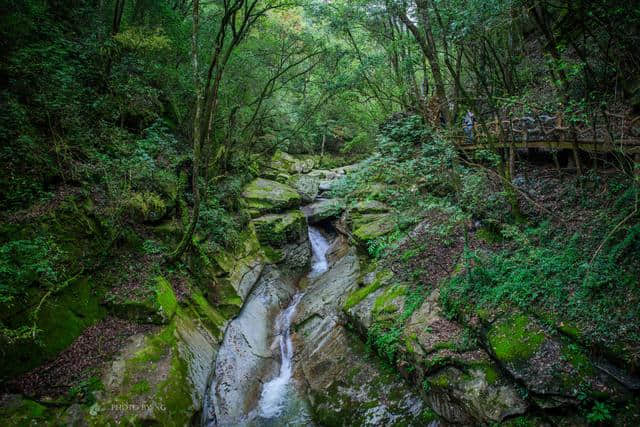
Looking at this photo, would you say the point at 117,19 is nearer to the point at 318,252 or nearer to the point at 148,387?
the point at 148,387

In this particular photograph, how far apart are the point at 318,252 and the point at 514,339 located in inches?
472

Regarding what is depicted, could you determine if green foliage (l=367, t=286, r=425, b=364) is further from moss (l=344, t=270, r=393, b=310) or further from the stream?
the stream

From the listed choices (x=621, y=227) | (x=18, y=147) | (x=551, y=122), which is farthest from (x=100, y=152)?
(x=551, y=122)

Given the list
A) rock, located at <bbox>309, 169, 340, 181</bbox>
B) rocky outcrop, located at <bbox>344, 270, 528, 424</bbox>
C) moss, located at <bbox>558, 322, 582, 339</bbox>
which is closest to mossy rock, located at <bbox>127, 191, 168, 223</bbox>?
rocky outcrop, located at <bbox>344, 270, 528, 424</bbox>

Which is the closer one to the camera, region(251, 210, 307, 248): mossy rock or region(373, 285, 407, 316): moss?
region(373, 285, 407, 316): moss

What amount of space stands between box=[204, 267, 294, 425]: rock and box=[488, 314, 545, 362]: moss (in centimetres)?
609

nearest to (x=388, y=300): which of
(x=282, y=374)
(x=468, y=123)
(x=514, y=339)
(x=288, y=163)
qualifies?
(x=514, y=339)

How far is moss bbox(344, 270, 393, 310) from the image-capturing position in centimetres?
1009

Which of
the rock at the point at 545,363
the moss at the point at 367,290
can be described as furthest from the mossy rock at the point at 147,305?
the rock at the point at 545,363

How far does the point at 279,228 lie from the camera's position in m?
15.7

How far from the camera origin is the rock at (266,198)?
1631 cm

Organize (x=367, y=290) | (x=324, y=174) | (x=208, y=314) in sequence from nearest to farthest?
(x=208, y=314)
(x=367, y=290)
(x=324, y=174)

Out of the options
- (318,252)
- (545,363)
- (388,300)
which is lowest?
(318,252)

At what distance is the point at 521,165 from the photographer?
11.6m
